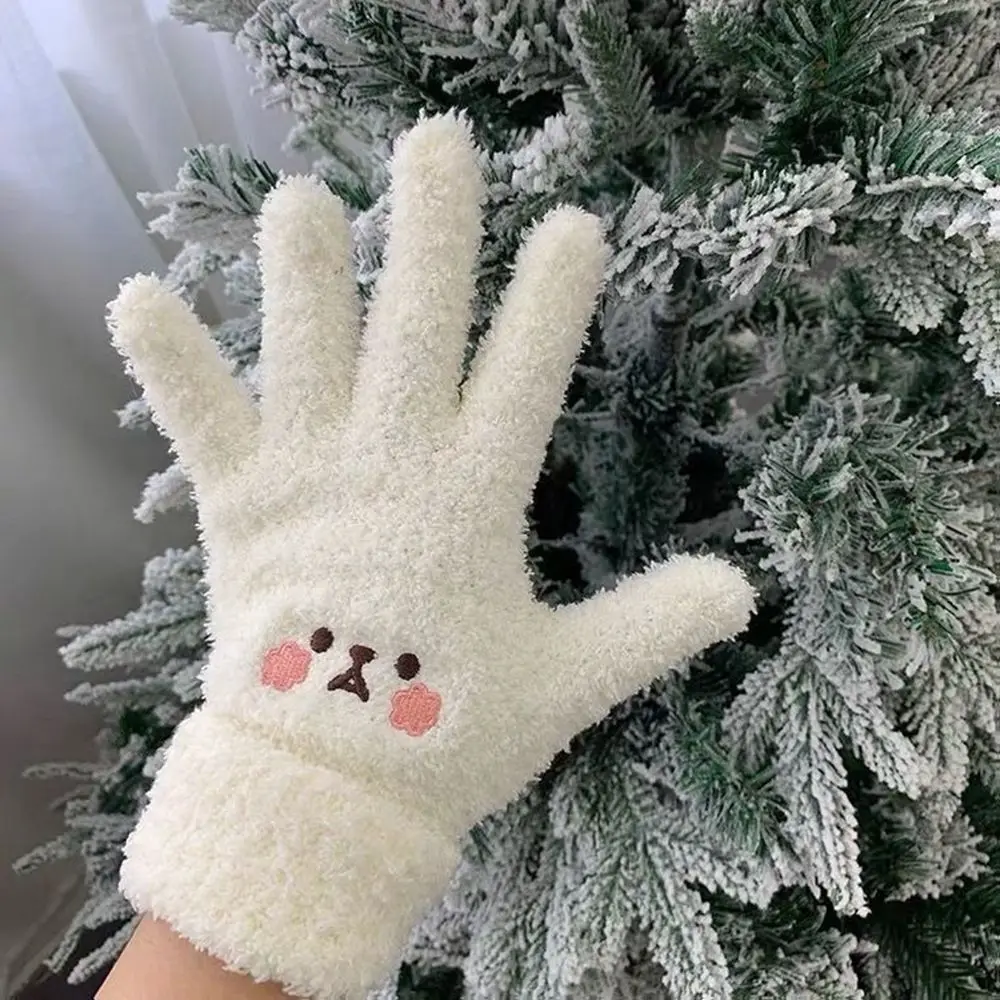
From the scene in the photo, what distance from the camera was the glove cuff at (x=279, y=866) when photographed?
0.42 meters

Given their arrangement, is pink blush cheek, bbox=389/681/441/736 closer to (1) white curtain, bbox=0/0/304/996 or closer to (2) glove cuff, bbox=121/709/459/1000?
(2) glove cuff, bbox=121/709/459/1000

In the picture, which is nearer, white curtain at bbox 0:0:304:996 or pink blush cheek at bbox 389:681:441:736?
pink blush cheek at bbox 389:681:441:736

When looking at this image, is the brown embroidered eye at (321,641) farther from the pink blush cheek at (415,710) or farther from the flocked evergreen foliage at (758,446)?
the flocked evergreen foliage at (758,446)

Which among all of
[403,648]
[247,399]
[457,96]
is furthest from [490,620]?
[457,96]

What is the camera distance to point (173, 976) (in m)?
0.44

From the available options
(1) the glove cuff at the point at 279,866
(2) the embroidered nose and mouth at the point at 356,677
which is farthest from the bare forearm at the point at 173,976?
(2) the embroidered nose and mouth at the point at 356,677

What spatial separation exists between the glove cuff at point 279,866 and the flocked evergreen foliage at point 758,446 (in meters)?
0.12

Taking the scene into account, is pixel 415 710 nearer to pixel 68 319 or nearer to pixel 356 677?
pixel 356 677

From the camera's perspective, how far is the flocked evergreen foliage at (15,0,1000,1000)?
0.45 metres

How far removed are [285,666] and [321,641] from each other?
0.02 metres

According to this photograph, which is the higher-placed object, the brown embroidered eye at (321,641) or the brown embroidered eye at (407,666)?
the brown embroidered eye at (407,666)

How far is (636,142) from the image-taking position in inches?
20.8

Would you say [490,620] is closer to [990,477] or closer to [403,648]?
[403,648]

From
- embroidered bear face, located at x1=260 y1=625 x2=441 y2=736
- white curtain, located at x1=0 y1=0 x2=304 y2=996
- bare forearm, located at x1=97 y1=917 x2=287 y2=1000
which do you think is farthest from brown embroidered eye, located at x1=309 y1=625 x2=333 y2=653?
white curtain, located at x1=0 y1=0 x2=304 y2=996
